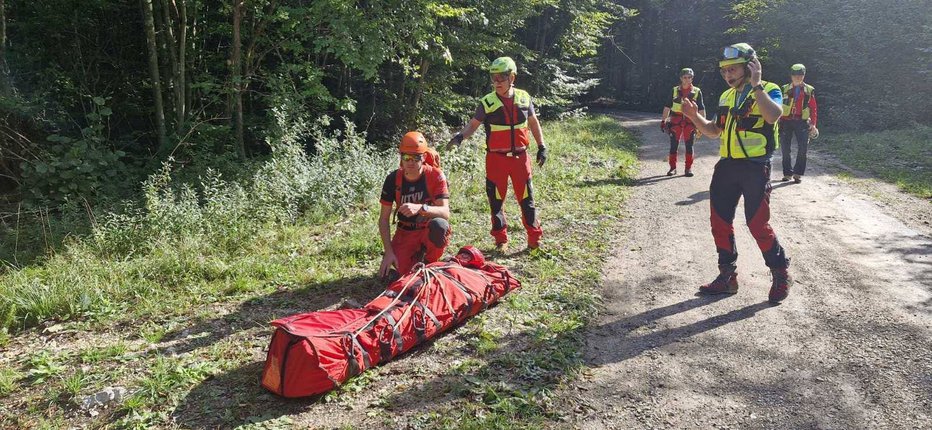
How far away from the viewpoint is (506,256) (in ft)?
21.2

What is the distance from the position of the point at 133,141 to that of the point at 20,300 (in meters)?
6.07

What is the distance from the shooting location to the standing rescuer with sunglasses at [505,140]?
20.5 ft

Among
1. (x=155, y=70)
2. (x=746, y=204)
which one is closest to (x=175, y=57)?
(x=155, y=70)

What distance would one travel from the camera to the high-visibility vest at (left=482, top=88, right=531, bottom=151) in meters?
6.28

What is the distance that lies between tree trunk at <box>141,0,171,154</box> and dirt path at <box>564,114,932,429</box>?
26.0 feet

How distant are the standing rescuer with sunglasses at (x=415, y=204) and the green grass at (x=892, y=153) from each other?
8849 millimetres

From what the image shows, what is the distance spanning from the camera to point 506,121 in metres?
6.27

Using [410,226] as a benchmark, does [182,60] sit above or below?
above

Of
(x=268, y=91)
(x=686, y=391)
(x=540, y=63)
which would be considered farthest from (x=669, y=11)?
(x=686, y=391)

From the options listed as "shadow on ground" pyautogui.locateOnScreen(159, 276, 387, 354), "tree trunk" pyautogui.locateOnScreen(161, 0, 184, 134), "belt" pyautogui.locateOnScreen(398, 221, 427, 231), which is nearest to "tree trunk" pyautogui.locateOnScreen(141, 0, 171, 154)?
"tree trunk" pyautogui.locateOnScreen(161, 0, 184, 134)

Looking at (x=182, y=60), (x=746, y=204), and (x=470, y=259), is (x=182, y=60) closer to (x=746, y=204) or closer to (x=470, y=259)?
(x=470, y=259)

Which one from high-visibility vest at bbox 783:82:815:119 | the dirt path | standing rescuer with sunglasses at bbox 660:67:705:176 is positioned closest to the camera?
the dirt path

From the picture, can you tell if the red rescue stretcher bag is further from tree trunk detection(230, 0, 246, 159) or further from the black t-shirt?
tree trunk detection(230, 0, 246, 159)

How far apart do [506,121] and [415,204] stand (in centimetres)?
183
